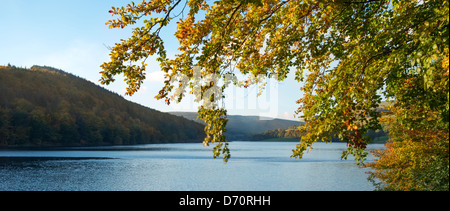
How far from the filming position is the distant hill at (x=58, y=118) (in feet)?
376

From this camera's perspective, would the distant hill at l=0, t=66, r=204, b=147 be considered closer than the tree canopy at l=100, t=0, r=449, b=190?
No

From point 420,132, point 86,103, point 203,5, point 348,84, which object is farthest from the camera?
point 86,103

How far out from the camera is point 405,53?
24.0 ft

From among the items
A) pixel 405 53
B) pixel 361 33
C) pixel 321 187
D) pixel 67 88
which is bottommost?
pixel 321 187

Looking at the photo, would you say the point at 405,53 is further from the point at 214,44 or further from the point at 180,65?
the point at 180,65

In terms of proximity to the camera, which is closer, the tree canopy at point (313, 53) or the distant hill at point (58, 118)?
the tree canopy at point (313, 53)

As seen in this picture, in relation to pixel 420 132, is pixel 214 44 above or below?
above

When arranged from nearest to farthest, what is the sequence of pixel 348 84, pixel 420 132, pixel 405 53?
pixel 405 53 < pixel 348 84 < pixel 420 132

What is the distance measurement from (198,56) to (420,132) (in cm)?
1433

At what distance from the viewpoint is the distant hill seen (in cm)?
11450

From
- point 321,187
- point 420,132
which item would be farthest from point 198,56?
point 321,187

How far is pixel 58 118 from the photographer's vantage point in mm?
130750

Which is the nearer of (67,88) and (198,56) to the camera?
(198,56)

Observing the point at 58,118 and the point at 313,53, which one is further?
the point at 58,118
